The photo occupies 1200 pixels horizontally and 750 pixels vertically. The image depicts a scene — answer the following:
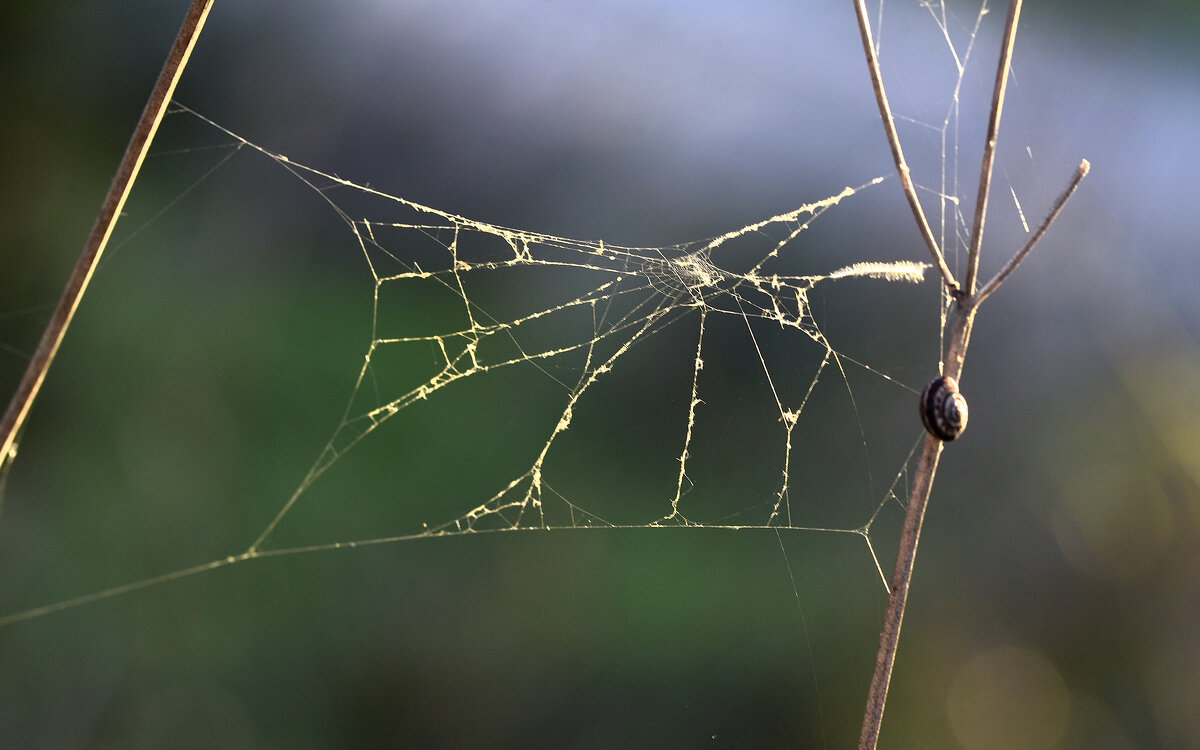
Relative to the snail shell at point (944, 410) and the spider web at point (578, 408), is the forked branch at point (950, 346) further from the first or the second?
the spider web at point (578, 408)

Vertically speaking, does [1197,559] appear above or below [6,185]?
below

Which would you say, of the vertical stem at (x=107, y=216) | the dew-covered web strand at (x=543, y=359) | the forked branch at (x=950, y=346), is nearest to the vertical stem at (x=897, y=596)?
the forked branch at (x=950, y=346)

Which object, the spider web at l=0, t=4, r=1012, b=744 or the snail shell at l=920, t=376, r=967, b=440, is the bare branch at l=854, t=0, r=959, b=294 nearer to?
the snail shell at l=920, t=376, r=967, b=440

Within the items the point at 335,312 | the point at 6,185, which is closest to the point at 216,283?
the point at 335,312

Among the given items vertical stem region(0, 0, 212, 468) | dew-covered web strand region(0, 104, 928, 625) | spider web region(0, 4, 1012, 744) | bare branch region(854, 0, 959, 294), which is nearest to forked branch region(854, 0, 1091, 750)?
bare branch region(854, 0, 959, 294)

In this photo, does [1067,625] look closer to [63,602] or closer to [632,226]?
[632,226]

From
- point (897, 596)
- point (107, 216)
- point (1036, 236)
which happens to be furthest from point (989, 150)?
point (107, 216)

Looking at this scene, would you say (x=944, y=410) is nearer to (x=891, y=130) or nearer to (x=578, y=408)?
(x=891, y=130)

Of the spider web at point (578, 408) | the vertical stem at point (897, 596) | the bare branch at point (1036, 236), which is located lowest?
the spider web at point (578, 408)
